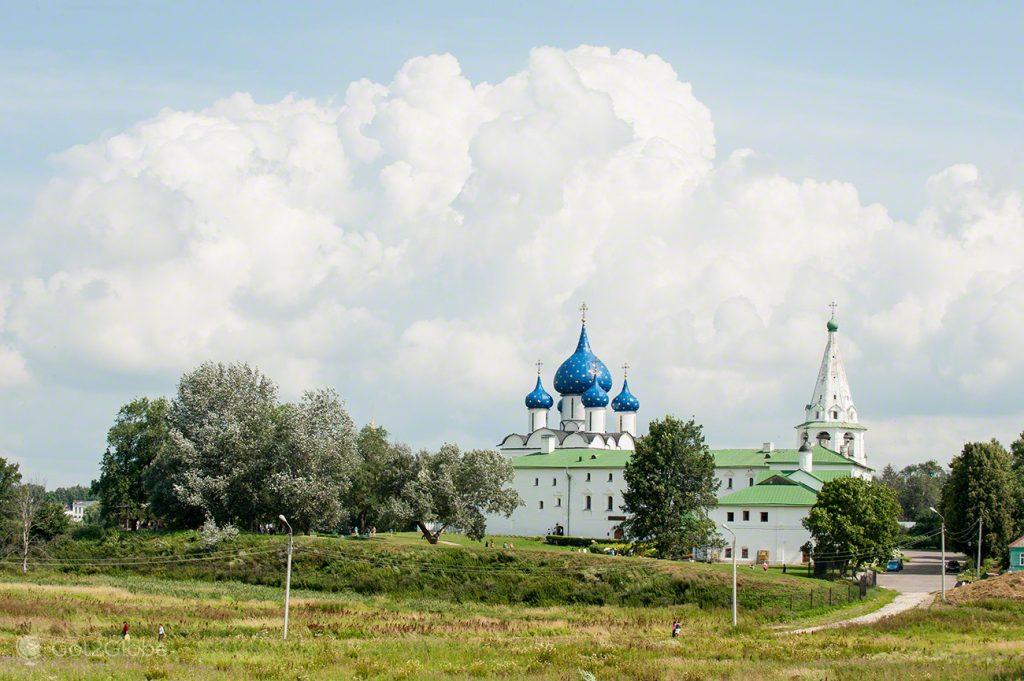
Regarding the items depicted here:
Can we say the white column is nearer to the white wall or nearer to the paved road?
the white wall

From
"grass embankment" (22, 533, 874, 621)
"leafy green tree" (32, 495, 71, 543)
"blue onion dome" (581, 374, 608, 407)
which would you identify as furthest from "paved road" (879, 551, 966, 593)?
"leafy green tree" (32, 495, 71, 543)

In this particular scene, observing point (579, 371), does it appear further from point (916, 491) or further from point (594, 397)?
point (916, 491)

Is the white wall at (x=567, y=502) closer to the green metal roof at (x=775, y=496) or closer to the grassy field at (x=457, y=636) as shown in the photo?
the green metal roof at (x=775, y=496)

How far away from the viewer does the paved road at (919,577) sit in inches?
2857

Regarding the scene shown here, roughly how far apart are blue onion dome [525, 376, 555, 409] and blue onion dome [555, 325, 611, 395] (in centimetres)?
157

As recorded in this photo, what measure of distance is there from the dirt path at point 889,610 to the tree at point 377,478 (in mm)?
31255

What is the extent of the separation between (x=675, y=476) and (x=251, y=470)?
83.5ft

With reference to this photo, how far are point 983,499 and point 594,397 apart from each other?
126 feet

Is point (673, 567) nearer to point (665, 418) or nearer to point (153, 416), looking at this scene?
point (665, 418)

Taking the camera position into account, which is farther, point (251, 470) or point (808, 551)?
point (808, 551)

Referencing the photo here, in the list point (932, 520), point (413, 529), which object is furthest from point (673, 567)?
point (932, 520)

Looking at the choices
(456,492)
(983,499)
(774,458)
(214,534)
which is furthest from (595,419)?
(214,534)

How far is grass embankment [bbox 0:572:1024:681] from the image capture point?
37.1 metres

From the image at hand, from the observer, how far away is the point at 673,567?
6756cm
